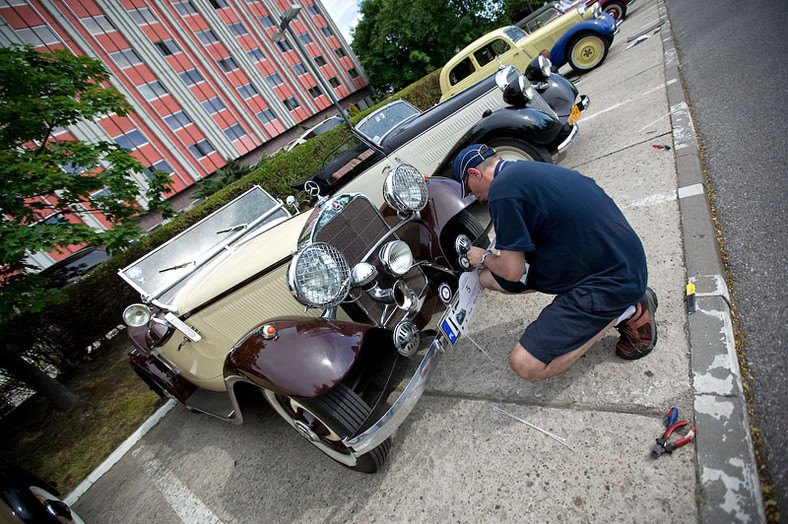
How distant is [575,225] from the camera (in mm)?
1706

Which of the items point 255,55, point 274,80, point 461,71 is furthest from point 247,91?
point 461,71

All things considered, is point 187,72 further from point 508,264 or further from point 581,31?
point 508,264

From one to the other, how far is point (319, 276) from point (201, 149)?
89.7ft

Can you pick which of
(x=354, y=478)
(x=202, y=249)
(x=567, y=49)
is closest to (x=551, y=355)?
(x=354, y=478)

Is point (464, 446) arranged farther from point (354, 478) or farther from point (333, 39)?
point (333, 39)

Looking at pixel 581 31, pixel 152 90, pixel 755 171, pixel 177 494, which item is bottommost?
pixel 755 171

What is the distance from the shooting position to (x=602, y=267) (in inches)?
68.6

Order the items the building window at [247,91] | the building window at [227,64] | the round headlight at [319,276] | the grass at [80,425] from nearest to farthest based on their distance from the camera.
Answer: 1. the round headlight at [319,276]
2. the grass at [80,425]
3. the building window at [227,64]
4. the building window at [247,91]

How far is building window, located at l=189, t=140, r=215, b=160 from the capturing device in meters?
24.0

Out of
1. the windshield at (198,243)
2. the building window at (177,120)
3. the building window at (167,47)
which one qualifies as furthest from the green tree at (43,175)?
the building window at (167,47)

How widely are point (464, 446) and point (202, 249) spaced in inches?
120

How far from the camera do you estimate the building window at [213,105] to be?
82.3ft

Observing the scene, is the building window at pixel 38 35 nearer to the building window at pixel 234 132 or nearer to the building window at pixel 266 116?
the building window at pixel 234 132

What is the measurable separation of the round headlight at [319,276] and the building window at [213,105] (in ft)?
94.1
